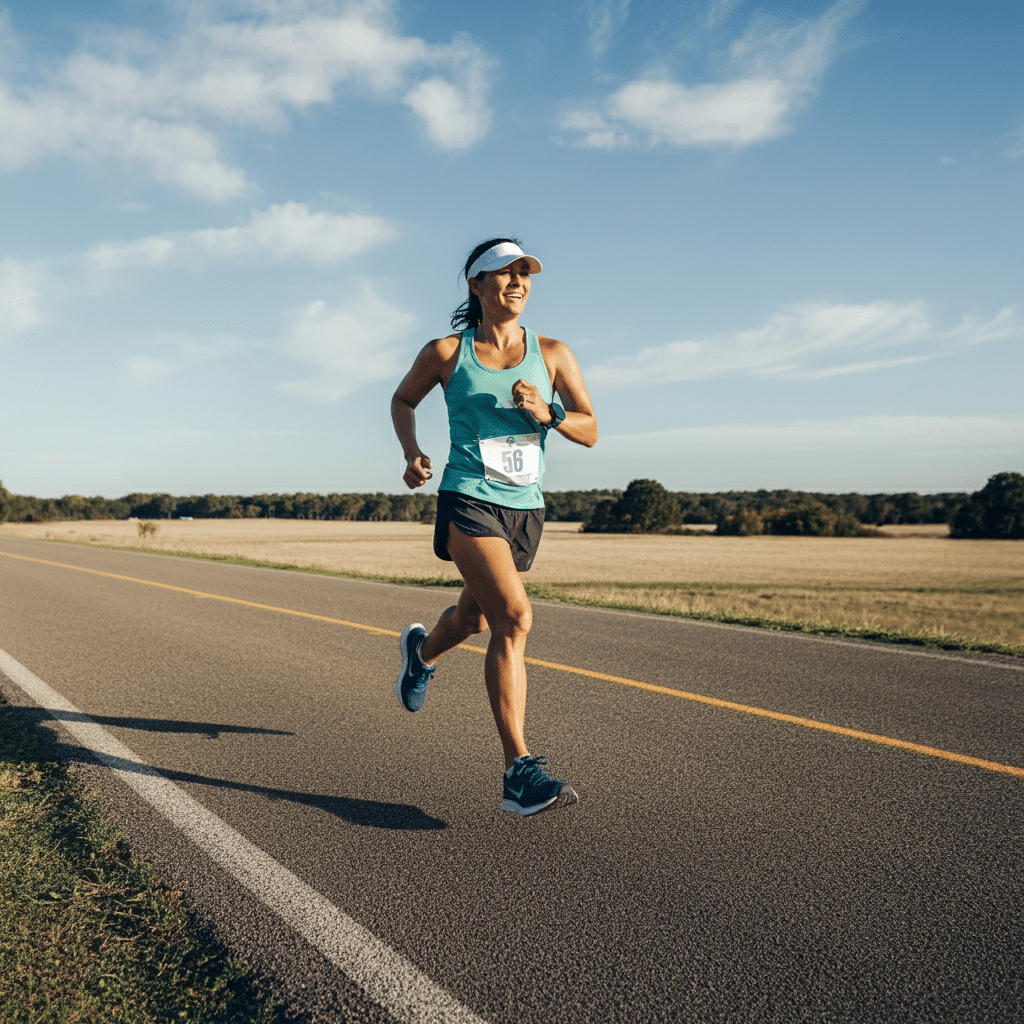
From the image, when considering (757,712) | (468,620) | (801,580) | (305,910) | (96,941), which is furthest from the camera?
(801,580)

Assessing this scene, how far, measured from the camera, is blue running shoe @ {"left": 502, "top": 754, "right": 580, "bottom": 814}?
123 inches

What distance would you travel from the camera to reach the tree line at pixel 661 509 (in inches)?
2901

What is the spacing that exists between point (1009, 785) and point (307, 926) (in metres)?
3.09

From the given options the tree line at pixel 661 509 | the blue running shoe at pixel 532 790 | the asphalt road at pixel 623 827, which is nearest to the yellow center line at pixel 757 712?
the asphalt road at pixel 623 827

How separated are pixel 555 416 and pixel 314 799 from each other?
6.50 ft

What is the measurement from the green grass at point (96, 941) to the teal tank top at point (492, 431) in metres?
1.86

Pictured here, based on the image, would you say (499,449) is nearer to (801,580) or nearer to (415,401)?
(415,401)

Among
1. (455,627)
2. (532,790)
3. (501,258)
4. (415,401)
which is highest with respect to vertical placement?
(501,258)

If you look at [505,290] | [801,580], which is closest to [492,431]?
[505,290]

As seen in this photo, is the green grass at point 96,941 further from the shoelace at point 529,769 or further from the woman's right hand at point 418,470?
the woman's right hand at point 418,470

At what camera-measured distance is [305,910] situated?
256 cm

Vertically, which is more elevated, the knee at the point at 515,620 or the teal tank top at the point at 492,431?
the teal tank top at the point at 492,431

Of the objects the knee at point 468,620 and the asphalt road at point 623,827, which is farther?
the knee at point 468,620

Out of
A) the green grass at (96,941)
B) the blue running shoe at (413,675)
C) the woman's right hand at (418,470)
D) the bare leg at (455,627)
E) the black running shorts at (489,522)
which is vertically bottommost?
the green grass at (96,941)
